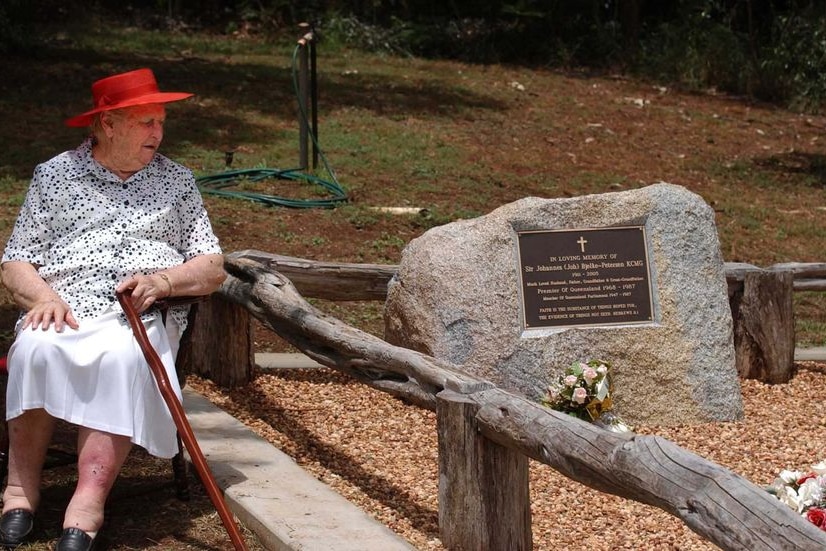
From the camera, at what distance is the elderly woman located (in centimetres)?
388

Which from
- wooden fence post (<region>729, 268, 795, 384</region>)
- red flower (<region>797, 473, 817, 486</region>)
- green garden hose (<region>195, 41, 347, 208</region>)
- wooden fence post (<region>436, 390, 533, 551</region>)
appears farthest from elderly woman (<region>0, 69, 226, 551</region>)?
green garden hose (<region>195, 41, 347, 208</region>)

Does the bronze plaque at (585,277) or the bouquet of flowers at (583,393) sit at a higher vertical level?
the bronze plaque at (585,277)

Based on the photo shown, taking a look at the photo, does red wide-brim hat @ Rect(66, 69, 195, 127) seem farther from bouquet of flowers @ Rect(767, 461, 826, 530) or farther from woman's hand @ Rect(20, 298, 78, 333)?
bouquet of flowers @ Rect(767, 461, 826, 530)

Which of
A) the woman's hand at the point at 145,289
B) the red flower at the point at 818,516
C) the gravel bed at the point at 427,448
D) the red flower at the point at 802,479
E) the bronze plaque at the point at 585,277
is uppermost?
the woman's hand at the point at 145,289

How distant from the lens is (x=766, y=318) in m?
6.43

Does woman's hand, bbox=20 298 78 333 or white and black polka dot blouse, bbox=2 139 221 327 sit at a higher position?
white and black polka dot blouse, bbox=2 139 221 327

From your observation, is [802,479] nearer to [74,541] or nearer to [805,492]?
[805,492]

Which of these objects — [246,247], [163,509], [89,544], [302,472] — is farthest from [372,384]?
[246,247]

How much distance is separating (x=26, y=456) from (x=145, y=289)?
662 mm

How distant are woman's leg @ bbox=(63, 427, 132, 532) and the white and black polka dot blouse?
0.42 meters

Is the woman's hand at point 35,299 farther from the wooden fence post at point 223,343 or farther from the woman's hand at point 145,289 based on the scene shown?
the wooden fence post at point 223,343

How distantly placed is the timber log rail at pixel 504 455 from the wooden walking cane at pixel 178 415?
70 cm

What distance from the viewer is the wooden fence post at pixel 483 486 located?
389cm

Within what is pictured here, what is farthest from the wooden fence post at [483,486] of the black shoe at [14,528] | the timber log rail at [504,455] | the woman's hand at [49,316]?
the black shoe at [14,528]
